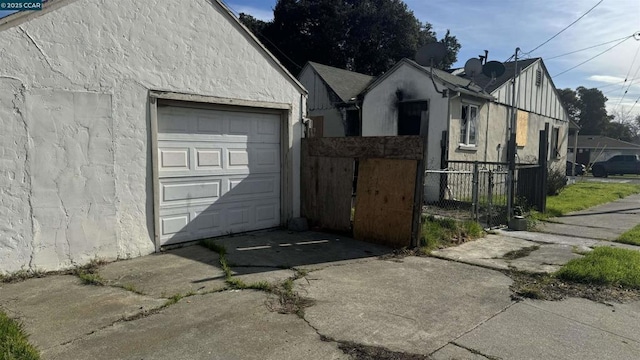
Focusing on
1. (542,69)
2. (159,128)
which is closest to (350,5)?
(542,69)

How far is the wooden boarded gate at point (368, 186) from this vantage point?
22.3 feet

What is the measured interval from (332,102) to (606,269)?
12499mm

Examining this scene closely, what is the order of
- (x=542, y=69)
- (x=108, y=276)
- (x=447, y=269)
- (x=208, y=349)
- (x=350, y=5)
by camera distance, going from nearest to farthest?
(x=208, y=349)
(x=108, y=276)
(x=447, y=269)
(x=542, y=69)
(x=350, y=5)

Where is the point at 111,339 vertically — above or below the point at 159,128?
below

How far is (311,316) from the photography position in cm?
413

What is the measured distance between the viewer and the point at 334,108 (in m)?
16.7

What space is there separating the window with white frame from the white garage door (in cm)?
789

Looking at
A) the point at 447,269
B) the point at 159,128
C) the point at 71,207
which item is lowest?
the point at 447,269

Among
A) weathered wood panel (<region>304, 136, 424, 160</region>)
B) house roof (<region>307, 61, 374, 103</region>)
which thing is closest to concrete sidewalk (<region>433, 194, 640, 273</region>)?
weathered wood panel (<region>304, 136, 424, 160</region>)

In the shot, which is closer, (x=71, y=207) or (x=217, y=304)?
(x=217, y=304)

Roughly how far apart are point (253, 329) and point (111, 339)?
1.23m

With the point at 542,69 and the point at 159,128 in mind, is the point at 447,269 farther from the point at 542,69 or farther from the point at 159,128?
the point at 542,69

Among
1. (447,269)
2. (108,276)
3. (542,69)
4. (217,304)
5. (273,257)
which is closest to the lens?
(217,304)

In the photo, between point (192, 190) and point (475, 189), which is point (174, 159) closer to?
point (192, 190)
